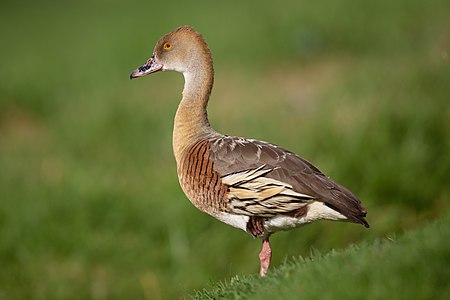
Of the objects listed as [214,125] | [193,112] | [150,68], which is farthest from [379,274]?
[214,125]

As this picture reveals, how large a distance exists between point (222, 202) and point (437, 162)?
4.74 meters

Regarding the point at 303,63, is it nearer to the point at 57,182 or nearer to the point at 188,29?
the point at 57,182

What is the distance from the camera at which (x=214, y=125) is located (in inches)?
448

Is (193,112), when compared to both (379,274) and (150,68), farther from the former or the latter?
(379,274)

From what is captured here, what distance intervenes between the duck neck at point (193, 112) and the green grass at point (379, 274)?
179 cm

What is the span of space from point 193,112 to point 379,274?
2.67 meters

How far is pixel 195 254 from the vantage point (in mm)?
9438

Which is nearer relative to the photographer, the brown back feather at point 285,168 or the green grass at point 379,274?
the green grass at point 379,274

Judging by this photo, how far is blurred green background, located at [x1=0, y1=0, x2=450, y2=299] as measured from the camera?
9.38 meters

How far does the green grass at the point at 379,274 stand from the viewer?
4422 millimetres

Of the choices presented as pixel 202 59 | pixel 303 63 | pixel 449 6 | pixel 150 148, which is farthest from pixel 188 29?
pixel 449 6

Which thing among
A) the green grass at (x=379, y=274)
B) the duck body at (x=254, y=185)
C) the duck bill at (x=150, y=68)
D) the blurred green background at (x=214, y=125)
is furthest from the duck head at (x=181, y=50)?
the green grass at (x=379, y=274)

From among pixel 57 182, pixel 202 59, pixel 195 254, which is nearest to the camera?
pixel 202 59

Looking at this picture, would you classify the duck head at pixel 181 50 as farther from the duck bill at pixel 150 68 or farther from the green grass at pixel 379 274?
the green grass at pixel 379 274
